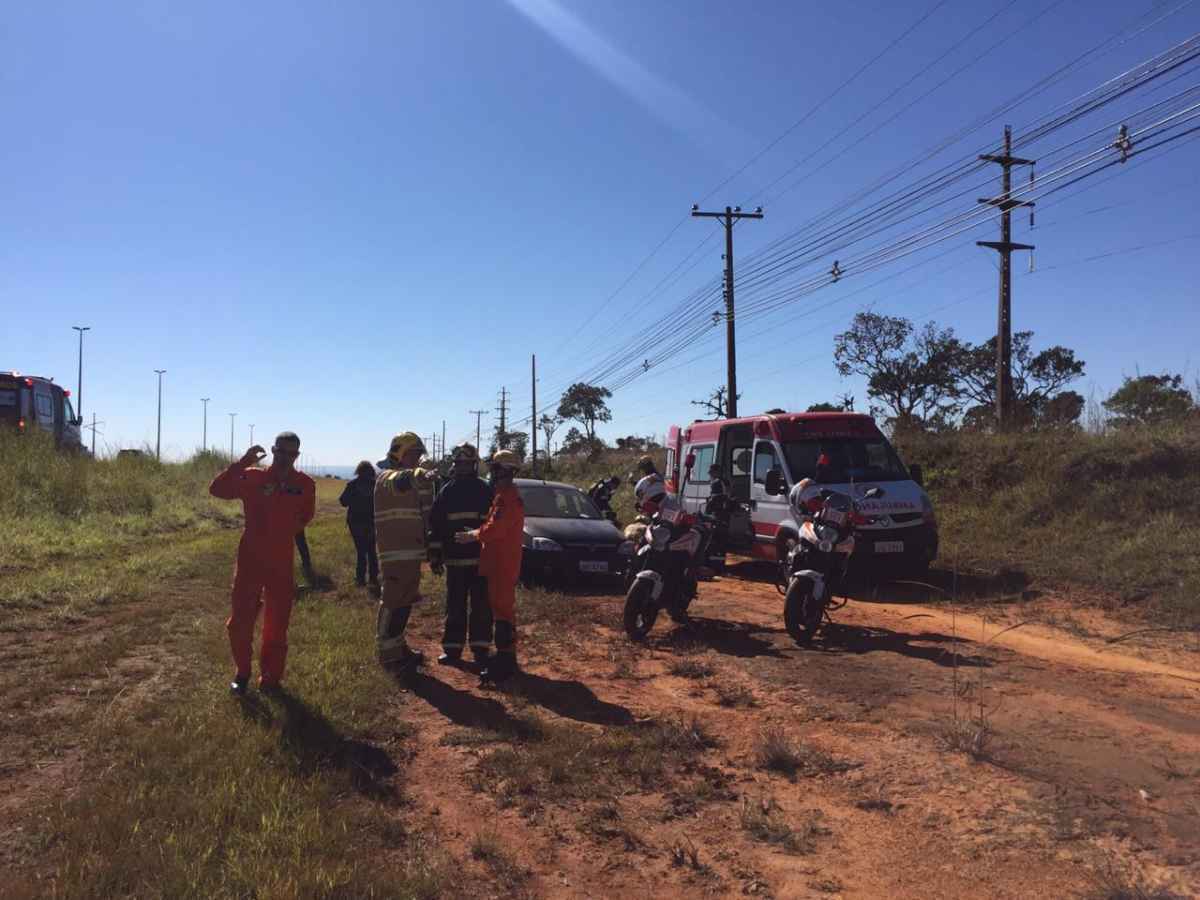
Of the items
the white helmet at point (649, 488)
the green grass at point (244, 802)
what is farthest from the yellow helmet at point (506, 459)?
the white helmet at point (649, 488)

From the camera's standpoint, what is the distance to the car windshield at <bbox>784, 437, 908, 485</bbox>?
1271 centimetres

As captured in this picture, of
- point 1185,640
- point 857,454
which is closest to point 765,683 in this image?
point 1185,640

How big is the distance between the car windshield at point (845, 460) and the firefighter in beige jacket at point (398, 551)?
7190mm

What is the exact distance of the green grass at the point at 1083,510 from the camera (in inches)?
427

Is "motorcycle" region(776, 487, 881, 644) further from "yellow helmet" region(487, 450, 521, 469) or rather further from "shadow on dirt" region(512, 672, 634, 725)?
"yellow helmet" region(487, 450, 521, 469)

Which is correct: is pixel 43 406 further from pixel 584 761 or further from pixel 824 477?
pixel 584 761

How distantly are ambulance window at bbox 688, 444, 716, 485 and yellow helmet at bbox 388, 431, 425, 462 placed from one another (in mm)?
8733

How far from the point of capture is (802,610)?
27.1 feet

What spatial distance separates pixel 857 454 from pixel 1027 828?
943 cm

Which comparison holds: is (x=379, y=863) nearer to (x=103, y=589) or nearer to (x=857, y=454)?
(x=103, y=589)

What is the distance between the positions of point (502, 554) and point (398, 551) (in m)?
0.81

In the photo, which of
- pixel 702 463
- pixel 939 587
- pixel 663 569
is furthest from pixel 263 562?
pixel 702 463

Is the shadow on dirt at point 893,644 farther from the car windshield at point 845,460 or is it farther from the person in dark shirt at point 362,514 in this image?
the person in dark shirt at point 362,514

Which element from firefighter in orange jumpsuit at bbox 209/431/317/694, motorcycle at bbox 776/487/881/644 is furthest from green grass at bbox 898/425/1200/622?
firefighter in orange jumpsuit at bbox 209/431/317/694
